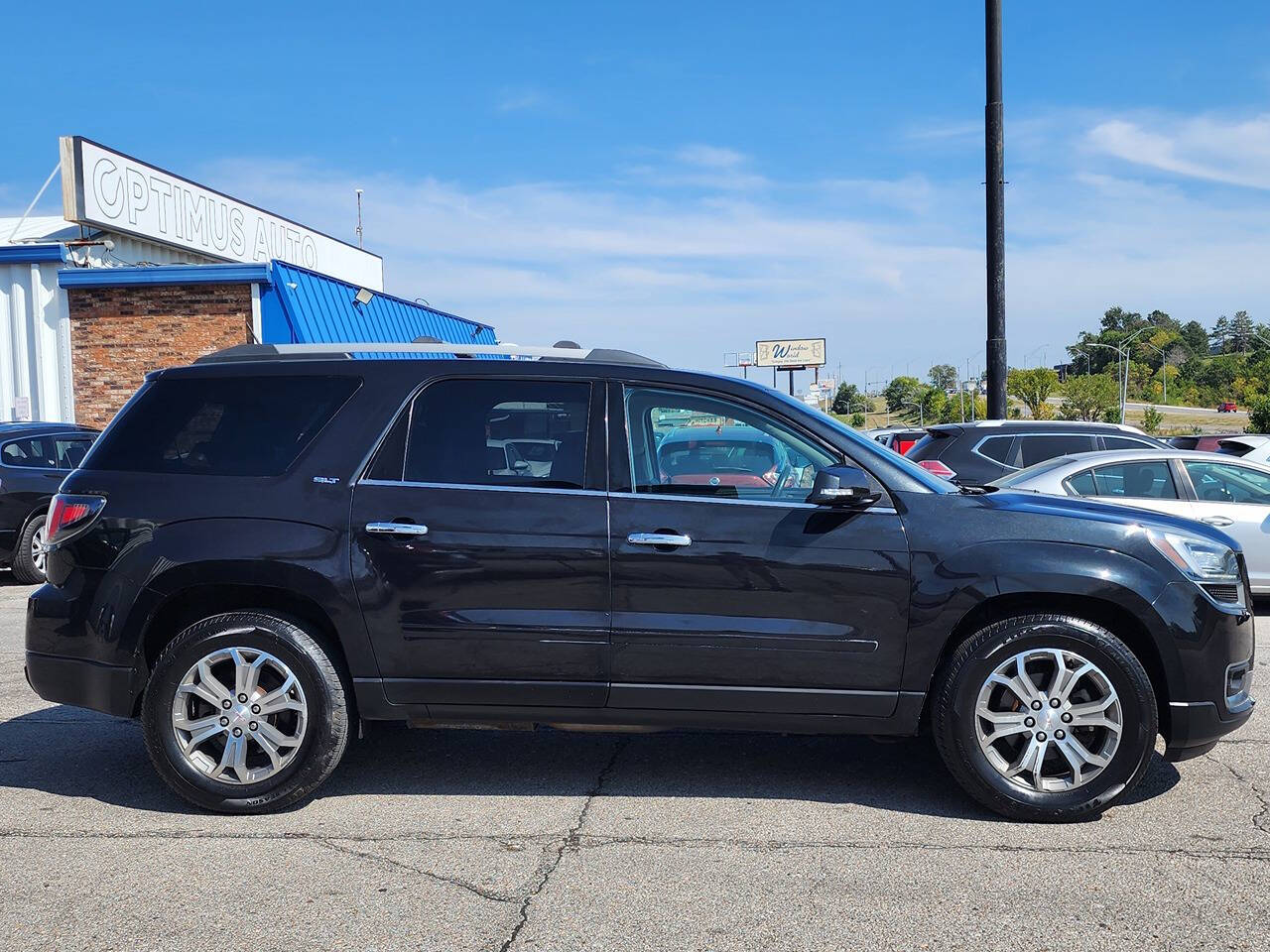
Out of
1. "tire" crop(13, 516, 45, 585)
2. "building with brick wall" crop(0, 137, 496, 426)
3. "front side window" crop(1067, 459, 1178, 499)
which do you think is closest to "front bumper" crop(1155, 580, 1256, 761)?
"front side window" crop(1067, 459, 1178, 499)

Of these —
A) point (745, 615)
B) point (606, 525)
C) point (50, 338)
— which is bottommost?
point (745, 615)

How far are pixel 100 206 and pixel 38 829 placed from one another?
21.2m

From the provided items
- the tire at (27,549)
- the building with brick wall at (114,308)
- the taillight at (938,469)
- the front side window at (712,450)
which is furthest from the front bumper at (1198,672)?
the building with brick wall at (114,308)

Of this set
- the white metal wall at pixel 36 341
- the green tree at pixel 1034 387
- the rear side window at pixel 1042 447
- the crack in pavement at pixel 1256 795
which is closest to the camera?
the crack in pavement at pixel 1256 795

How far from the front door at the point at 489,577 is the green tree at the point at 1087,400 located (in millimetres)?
89817

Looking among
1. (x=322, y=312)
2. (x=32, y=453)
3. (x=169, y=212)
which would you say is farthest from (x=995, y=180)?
(x=169, y=212)

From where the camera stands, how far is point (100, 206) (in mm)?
22828

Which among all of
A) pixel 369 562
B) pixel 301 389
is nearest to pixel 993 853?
pixel 369 562

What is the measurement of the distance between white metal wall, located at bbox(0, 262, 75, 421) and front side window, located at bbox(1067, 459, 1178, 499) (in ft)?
63.2

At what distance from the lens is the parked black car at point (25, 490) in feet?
38.6

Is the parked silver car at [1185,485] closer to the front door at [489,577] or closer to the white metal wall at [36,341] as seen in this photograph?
the front door at [489,577]

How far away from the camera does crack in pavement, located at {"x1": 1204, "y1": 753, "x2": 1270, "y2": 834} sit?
4.42 m

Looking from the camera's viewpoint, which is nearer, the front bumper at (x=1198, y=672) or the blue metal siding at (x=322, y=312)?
the front bumper at (x=1198, y=672)

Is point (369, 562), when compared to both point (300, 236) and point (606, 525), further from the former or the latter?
point (300, 236)
